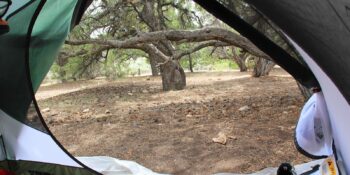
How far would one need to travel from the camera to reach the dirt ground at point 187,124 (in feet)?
11.4

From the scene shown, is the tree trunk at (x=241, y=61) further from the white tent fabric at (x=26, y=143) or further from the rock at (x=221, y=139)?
the white tent fabric at (x=26, y=143)

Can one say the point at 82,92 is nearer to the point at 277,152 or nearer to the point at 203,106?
the point at 203,106

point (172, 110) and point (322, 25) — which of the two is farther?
point (172, 110)

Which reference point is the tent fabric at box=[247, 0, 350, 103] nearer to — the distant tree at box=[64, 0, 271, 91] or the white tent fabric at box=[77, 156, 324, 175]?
the white tent fabric at box=[77, 156, 324, 175]

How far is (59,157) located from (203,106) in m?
3.56

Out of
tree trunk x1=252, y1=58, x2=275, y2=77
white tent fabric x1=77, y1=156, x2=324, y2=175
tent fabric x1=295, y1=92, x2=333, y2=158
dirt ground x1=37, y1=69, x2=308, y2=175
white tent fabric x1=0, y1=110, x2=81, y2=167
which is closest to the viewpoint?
tent fabric x1=295, y1=92, x2=333, y2=158

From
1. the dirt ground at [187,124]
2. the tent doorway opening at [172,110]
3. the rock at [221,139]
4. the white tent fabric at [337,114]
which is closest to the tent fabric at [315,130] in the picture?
the white tent fabric at [337,114]

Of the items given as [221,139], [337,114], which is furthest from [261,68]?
[337,114]

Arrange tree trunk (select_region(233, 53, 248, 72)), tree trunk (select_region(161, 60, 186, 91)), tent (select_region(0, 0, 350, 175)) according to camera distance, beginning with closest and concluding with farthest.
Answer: tent (select_region(0, 0, 350, 175)) < tree trunk (select_region(161, 60, 186, 91)) < tree trunk (select_region(233, 53, 248, 72))

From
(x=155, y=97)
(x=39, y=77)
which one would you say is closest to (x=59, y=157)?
(x=39, y=77)

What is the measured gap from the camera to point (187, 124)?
452cm

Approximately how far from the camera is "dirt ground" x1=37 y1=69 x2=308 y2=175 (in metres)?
3.46

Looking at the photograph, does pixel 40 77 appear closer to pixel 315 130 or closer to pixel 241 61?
pixel 315 130

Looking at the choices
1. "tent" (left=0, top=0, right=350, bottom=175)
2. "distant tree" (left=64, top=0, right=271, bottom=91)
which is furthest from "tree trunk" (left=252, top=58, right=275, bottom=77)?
"tent" (left=0, top=0, right=350, bottom=175)
